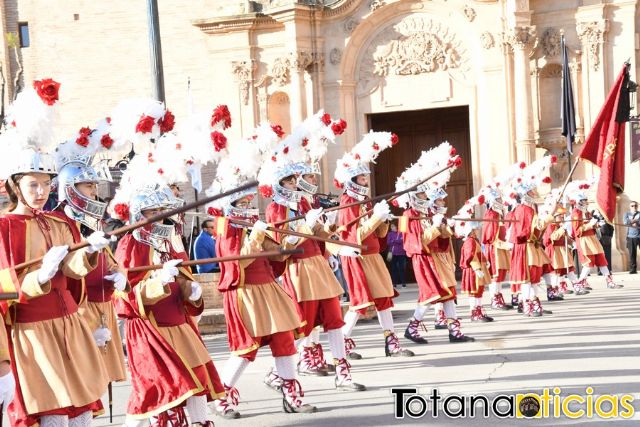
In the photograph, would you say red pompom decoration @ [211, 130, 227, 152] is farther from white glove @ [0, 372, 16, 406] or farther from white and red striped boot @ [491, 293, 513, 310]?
white and red striped boot @ [491, 293, 513, 310]

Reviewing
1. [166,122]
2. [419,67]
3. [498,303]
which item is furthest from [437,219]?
[419,67]

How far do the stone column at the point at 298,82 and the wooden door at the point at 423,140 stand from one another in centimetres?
172

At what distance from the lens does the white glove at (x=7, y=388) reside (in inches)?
222

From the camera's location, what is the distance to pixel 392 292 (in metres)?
12.0

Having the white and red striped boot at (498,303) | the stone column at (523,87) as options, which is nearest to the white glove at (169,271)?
the white and red striped boot at (498,303)

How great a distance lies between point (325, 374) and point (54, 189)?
344 cm

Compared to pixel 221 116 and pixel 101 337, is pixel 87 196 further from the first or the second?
pixel 221 116

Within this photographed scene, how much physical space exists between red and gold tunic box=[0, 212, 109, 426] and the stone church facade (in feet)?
51.8

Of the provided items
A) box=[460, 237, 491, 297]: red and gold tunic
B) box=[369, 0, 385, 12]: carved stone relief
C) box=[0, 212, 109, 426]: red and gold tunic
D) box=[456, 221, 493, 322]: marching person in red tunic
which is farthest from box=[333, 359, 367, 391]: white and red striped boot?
box=[369, 0, 385, 12]: carved stone relief

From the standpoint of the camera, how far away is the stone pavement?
895 cm

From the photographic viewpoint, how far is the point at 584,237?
2050 cm

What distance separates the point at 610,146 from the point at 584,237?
8.01 m

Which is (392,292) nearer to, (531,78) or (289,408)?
(289,408)

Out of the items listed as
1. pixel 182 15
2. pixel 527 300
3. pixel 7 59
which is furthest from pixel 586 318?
pixel 7 59
